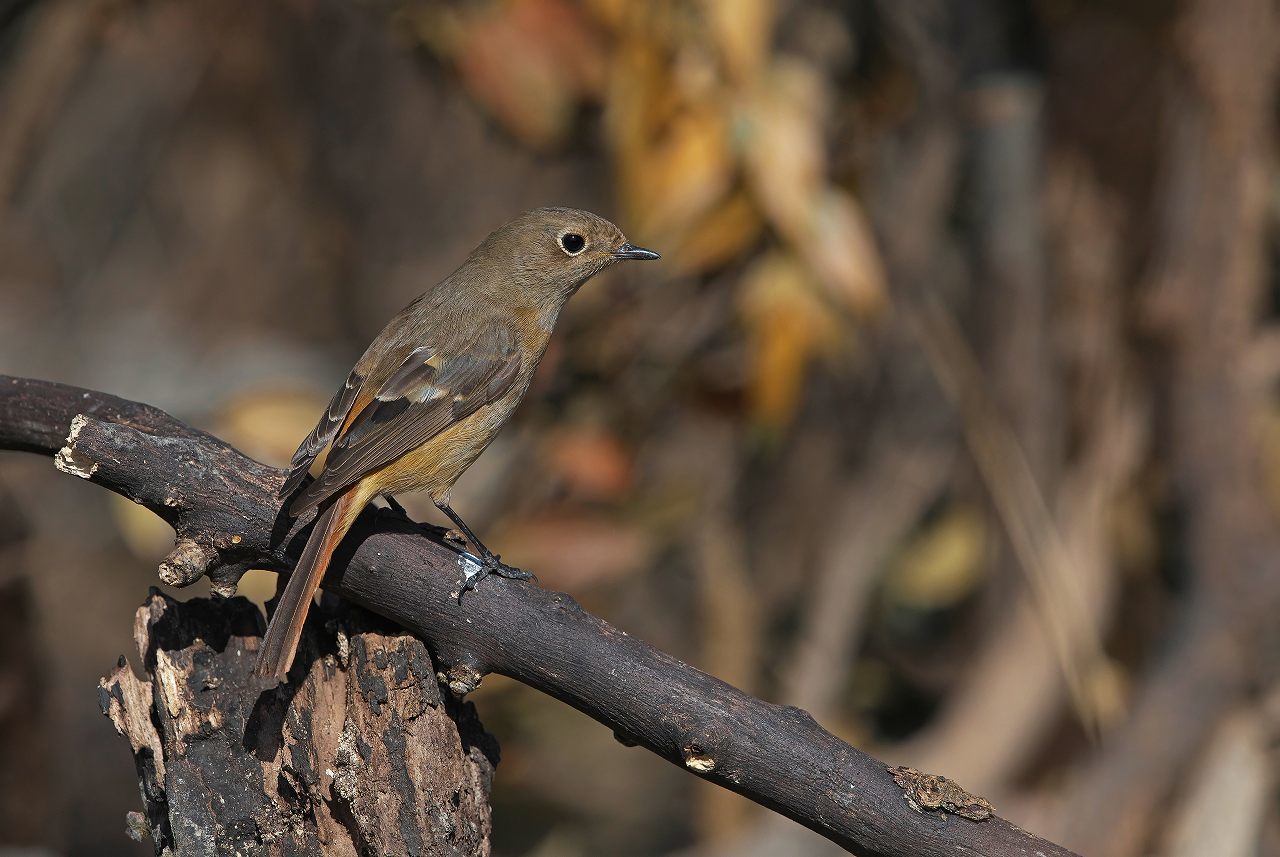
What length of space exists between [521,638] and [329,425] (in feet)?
3.94

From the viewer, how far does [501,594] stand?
2.62m

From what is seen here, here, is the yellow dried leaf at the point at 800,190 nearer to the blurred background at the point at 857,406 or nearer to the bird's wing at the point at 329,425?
the blurred background at the point at 857,406

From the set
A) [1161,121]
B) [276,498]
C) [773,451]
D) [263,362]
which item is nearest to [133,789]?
[263,362]

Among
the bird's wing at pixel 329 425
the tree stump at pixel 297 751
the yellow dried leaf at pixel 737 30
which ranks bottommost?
the tree stump at pixel 297 751

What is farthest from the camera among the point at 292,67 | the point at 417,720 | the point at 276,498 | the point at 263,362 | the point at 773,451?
the point at 292,67

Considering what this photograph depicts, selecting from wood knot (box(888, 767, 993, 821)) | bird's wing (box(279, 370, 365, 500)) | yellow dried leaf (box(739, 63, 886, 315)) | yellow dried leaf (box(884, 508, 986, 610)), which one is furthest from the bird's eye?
yellow dried leaf (box(884, 508, 986, 610))

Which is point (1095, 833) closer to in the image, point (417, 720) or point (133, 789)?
point (417, 720)

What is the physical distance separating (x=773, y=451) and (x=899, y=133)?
5.16ft

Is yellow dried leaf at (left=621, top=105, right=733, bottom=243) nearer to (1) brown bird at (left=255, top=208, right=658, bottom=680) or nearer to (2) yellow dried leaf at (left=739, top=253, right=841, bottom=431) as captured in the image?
(1) brown bird at (left=255, top=208, right=658, bottom=680)

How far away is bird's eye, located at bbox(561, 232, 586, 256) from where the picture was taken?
4.22 metres

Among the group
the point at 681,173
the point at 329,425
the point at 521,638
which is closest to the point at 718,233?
the point at 681,173

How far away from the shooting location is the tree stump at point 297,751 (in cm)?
246

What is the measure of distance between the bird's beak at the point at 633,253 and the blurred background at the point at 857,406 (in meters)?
0.22

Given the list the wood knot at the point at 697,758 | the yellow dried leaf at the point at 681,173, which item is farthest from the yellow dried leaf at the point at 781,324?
the wood knot at the point at 697,758
